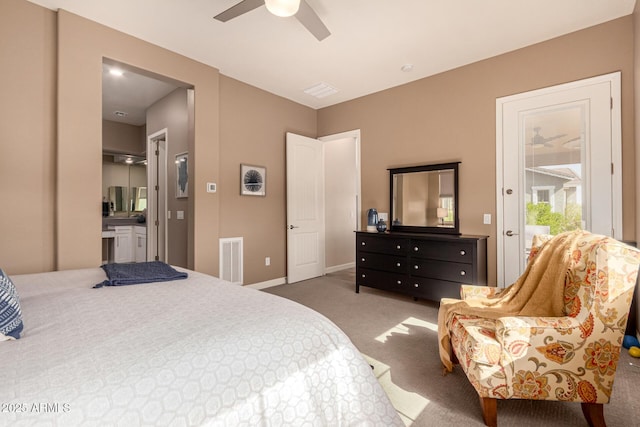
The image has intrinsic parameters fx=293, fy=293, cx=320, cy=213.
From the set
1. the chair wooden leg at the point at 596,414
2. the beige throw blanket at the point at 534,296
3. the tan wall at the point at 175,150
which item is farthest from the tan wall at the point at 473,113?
the tan wall at the point at 175,150

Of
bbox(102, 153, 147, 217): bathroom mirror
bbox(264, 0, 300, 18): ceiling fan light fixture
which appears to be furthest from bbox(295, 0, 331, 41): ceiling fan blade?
bbox(102, 153, 147, 217): bathroom mirror

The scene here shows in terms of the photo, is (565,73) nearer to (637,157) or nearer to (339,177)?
(637,157)

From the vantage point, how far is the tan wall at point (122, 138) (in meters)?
5.46

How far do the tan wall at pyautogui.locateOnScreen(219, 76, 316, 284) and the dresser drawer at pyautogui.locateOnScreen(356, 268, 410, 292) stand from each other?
128 centimetres

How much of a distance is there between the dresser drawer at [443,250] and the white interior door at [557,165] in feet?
1.71

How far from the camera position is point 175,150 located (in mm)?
4406

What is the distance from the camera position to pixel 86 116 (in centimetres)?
268

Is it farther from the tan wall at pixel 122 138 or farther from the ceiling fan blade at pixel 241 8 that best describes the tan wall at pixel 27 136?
the tan wall at pixel 122 138

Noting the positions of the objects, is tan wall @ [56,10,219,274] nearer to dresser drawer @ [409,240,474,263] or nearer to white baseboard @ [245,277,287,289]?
white baseboard @ [245,277,287,289]

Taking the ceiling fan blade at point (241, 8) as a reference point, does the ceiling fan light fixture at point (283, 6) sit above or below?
below

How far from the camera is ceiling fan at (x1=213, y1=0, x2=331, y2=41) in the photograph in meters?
1.94

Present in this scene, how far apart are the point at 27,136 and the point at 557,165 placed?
16.1 ft

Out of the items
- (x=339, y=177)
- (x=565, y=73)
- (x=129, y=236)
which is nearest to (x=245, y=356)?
(x=565, y=73)

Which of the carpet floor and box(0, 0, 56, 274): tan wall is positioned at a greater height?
box(0, 0, 56, 274): tan wall
